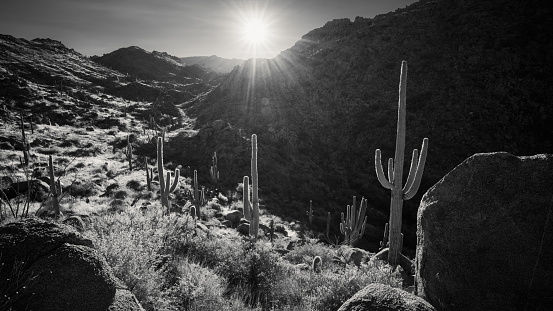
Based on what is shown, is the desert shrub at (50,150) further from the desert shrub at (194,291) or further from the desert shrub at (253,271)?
the desert shrub at (194,291)

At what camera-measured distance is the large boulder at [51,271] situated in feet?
7.74

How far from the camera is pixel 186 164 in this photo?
2825 cm

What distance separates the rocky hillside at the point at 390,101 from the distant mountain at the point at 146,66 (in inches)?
1744

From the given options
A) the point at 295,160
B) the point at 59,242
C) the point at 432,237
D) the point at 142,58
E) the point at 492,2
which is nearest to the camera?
the point at 59,242

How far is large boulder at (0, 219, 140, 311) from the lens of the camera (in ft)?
7.74

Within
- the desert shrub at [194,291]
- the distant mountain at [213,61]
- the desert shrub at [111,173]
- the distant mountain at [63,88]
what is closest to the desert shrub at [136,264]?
the desert shrub at [194,291]

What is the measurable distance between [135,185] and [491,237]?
21789 mm

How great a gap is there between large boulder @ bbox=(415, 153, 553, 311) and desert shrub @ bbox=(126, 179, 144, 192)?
2041cm

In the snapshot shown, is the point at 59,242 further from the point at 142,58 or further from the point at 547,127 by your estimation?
the point at 142,58

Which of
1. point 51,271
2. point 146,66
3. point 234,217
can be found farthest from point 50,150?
point 146,66

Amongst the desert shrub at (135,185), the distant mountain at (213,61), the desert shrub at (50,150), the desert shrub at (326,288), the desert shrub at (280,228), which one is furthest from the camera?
the distant mountain at (213,61)

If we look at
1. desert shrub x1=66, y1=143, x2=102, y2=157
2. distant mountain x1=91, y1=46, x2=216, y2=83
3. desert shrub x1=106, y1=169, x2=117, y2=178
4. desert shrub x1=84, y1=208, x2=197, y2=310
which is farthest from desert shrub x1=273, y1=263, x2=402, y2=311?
distant mountain x1=91, y1=46, x2=216, y2=83

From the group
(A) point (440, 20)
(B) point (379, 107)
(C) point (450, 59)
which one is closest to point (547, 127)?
(C) point (450, 59)

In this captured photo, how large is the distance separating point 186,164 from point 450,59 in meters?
36.2
